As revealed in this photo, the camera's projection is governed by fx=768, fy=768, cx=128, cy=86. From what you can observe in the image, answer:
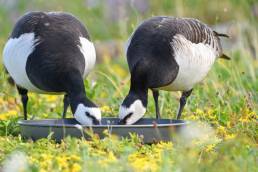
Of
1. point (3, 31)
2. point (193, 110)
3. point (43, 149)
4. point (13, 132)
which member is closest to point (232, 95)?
point (193, 110)

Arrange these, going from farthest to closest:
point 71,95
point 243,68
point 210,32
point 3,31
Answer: point 3,31 < point 243,68 < point 210,32 < point 71,95

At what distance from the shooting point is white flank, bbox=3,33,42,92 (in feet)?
24.6

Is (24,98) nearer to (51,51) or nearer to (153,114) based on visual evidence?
(51,51)

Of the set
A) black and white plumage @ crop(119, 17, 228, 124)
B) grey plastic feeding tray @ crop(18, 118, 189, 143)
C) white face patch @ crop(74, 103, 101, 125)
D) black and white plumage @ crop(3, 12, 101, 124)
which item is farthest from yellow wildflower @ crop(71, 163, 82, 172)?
black and white plumage @ crop(119, 17, 228, 124)

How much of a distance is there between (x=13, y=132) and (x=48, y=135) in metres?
1.04

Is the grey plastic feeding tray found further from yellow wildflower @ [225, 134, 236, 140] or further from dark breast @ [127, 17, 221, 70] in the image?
dark breast @ [127, 17, 221, 70]

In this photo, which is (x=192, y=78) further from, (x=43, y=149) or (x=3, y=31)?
(x=3, y=31)

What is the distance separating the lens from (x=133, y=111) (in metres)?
7.30

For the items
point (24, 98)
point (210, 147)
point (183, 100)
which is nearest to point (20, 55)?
point (24, 98)

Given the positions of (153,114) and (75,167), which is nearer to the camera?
(75,167)

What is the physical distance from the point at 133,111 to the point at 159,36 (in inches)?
36.9

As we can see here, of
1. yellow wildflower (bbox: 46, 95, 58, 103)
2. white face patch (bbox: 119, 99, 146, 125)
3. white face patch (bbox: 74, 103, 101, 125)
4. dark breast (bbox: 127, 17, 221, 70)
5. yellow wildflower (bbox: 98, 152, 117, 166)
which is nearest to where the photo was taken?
yellow wildflower (bbox: 98, 152, 117, 166)

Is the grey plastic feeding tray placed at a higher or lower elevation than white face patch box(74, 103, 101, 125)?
lower

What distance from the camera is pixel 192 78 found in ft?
26.4
